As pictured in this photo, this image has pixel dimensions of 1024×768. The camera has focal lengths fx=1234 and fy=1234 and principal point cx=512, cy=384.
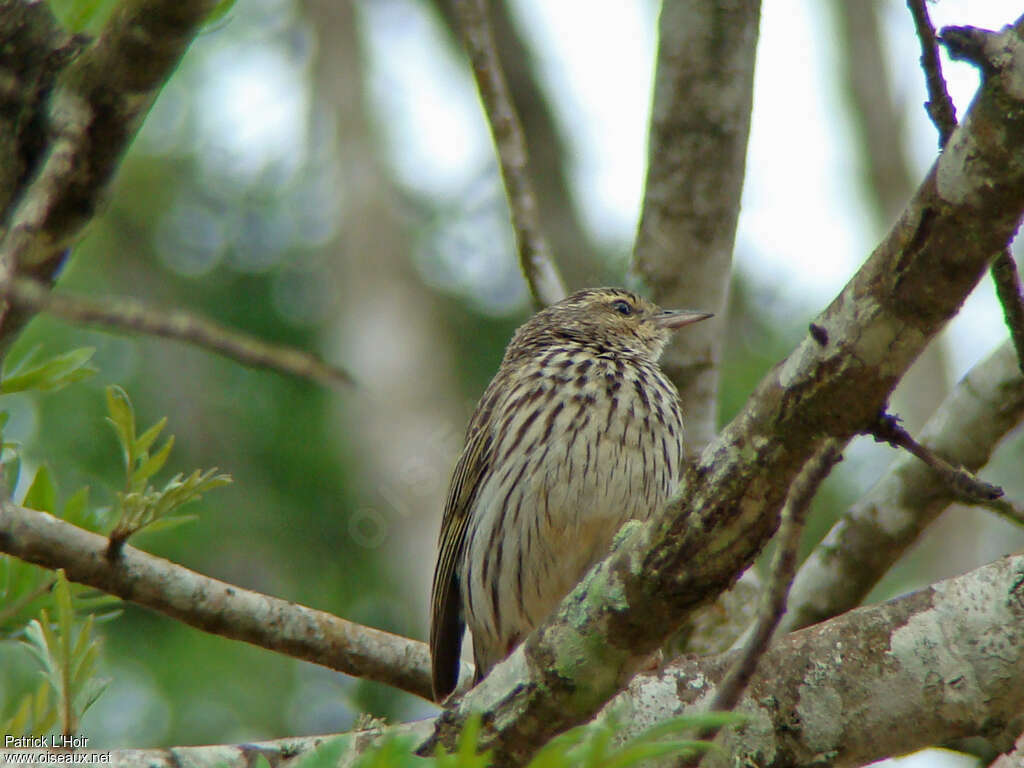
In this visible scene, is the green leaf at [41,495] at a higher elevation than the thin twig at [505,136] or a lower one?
lower

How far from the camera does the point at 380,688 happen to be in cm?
738

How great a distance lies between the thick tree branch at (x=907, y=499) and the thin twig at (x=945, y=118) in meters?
1.47

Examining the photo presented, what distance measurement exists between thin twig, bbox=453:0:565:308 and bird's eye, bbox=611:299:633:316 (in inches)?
22.7

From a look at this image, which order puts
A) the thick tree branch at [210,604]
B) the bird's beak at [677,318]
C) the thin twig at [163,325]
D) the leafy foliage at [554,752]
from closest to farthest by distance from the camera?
1. the thin twig at [163,325]
2. the leafy foliage at [554,752]
3. the thick tree branch at [210,604]
4. the bird's beak at [677,318]

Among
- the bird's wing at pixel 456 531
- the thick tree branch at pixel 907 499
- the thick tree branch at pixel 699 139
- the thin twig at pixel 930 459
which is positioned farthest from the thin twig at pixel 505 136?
the thin twig at pixel 930 459

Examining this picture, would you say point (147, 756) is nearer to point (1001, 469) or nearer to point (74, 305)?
point (74, 305)

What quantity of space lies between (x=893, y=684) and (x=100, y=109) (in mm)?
2382

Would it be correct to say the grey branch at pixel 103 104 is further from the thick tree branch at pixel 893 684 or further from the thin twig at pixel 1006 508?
the thin twig at pixel 1006 508

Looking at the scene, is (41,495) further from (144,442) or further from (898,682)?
(898,682)

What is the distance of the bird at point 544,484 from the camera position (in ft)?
15.1

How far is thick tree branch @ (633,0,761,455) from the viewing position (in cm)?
466

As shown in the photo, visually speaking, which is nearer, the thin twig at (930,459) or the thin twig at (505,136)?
the thin twig at (930,459)

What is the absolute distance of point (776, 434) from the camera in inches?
93.7

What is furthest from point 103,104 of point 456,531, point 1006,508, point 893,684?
point 456,531
